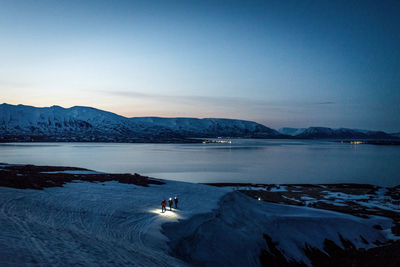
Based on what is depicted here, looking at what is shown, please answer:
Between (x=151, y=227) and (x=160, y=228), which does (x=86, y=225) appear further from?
(x=160, y=228)

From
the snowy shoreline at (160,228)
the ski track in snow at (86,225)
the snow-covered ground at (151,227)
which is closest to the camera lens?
the ski track in snow at (86,225)

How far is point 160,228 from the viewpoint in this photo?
16.6 metres

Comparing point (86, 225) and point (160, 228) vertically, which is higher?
point (86, 225)

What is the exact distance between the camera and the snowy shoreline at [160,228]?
10725 millimetres

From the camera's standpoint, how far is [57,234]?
39.0 ft

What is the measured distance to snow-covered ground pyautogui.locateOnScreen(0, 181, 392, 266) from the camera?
10.5m

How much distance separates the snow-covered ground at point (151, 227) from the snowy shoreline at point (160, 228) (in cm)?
6

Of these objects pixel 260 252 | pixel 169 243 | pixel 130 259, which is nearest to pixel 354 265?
pixel 260 252

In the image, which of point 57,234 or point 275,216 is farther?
point 275,216

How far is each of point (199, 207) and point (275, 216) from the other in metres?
9.46

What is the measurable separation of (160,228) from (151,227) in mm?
584

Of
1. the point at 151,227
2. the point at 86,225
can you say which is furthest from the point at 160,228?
the point at 86,225

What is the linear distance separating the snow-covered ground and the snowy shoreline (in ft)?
0.19

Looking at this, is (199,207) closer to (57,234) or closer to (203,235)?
(203,235)
